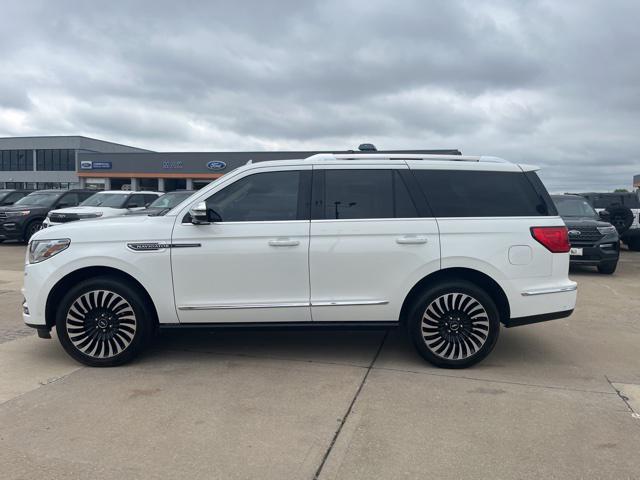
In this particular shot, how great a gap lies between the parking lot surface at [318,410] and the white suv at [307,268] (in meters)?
0.43

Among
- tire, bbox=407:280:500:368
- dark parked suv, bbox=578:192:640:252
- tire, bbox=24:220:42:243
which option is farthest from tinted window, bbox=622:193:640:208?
tire, bbox=24:220:42:243

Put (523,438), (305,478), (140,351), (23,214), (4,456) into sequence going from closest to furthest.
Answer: (305,478)
(4,456)
(523,438)
(140,351)
(23,214)

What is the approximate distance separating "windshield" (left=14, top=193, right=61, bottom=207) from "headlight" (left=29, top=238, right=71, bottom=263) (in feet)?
41.9

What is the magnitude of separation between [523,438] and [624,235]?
15087mm

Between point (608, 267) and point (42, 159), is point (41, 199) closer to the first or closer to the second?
point (608, 267)

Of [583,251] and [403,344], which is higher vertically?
[583,251]

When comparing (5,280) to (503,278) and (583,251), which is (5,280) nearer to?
(503,278)

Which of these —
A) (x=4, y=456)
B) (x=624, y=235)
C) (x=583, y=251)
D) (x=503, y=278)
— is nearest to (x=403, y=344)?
(x=503, y=278)

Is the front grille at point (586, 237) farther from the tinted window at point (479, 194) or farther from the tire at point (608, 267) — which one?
the tinted window at point (479, 194)

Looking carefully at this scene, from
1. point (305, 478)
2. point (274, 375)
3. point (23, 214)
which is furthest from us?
point (23, 214)

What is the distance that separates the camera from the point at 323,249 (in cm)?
455

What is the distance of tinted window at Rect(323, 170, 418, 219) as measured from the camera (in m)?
4.66

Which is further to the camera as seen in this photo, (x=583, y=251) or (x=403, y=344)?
(x=583, y=251)

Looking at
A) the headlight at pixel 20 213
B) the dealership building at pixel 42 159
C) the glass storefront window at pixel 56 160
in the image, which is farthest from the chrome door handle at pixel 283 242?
the glass storefront window at pixel 56 160
